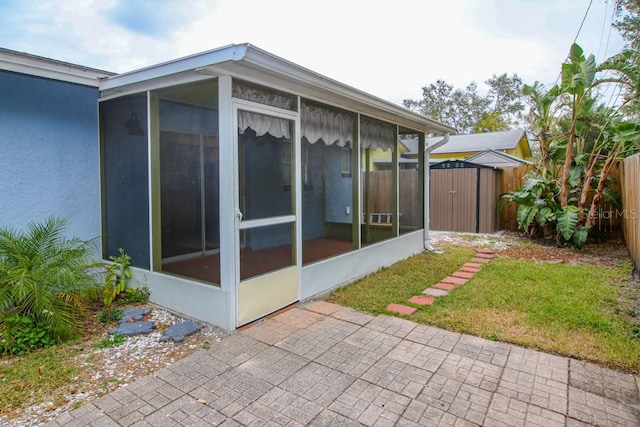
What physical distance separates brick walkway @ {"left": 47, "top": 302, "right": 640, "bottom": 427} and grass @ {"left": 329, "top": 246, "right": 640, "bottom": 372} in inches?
11.1

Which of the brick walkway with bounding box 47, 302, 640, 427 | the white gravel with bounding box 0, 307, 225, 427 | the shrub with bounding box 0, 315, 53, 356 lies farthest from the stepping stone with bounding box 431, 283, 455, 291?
the shrub with bounding box 0, 315, 53, 356

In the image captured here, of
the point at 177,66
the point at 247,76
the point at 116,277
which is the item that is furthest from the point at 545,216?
the point at 116,277

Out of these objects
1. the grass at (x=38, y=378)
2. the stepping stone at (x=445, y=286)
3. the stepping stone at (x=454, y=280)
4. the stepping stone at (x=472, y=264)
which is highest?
the stepping stone at (x=472, y=264)

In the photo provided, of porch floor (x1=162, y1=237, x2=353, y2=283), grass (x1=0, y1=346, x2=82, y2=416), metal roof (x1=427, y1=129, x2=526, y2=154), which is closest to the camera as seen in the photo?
grass (x1=0, y1=346, x2=82, y2=416)

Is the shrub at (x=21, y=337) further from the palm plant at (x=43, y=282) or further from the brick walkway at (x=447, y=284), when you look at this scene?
the brick walkway at (x=447, y=284)

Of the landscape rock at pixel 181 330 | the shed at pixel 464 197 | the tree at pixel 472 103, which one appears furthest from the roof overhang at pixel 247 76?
the tree at pixel 472 103

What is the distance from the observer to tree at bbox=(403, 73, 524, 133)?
31625mm

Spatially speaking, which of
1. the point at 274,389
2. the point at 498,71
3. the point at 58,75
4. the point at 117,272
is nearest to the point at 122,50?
the point at 58,75

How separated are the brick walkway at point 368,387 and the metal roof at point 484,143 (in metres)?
16.9

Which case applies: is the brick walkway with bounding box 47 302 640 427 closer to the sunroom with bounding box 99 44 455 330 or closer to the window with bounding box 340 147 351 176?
the sunroom with bounding box 99 44 455 330

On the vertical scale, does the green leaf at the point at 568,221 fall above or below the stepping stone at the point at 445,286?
above

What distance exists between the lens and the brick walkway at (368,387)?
2.33m

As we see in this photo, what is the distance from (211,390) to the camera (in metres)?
2.63

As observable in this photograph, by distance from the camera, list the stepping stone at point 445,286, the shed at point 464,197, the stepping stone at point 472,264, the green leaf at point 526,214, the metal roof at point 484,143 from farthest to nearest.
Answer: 1. the metal roof at point 484,143
2. the shed at point 464,197
3. the green leaf at point 526,214
4. the stepping stone at point 472,264
5. the stepping stone at point 445,286
